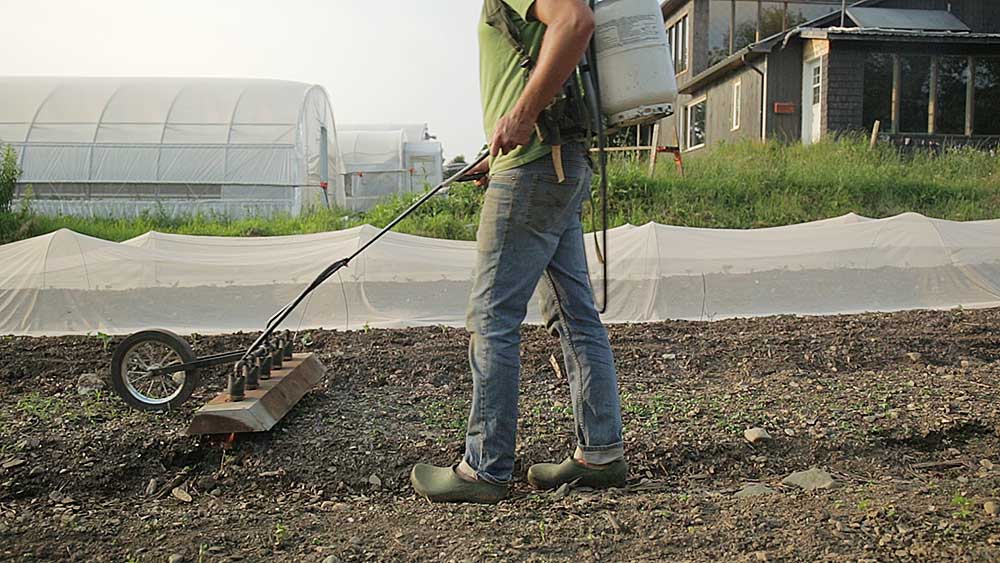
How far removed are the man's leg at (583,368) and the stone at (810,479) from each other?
1.75ft

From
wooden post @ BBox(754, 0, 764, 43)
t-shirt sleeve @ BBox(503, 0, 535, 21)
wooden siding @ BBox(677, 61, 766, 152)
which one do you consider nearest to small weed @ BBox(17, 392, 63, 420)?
t-shirt sleeve @ BBox(503, 0, 535, 21)

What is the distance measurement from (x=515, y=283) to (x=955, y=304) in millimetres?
5371

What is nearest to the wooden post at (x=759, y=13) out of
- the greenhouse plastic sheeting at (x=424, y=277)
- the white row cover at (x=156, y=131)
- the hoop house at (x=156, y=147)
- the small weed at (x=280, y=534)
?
the white row cover at (x=156, y=131)

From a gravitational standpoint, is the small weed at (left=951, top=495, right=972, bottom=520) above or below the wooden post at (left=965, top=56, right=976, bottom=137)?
below

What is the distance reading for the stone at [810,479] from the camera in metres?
2.49

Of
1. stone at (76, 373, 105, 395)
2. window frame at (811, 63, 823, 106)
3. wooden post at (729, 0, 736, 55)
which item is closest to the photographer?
stone at (76, 373, 105, 395)

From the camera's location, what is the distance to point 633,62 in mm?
2287

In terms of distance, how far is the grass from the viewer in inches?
361

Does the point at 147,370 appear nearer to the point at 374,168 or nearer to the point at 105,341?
the point at 105,341

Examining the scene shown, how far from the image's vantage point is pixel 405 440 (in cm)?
293

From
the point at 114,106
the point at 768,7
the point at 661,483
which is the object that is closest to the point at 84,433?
the point at 661,483

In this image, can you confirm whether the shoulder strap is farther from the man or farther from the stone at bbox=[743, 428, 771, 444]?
the stone at bbox=[743, 428, 771, 444]

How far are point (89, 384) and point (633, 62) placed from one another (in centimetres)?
299

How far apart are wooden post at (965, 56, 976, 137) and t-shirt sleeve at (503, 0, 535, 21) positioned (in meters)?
16.4
